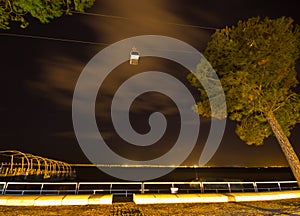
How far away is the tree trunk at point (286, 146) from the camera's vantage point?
888 centimetres

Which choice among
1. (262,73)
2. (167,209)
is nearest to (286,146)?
(262,73)

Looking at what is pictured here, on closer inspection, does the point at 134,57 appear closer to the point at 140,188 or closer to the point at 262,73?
the point at 262,73

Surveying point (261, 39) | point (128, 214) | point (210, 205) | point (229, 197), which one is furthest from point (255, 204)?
point (261, 39)

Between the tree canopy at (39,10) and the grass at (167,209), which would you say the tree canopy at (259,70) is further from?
the tree canopy at (39,10)

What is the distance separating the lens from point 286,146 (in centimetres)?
911

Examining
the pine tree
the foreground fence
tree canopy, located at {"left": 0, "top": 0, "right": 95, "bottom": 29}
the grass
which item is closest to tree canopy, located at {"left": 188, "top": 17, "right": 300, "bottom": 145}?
the pine tree

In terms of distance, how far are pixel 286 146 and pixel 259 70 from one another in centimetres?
392

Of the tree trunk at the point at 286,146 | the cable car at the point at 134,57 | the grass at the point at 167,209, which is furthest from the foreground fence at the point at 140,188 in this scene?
the cable car at the point at 134,57

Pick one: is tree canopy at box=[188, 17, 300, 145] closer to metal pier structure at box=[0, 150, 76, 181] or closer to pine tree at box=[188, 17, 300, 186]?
pine tree at box=[188, 17, 300, 186]

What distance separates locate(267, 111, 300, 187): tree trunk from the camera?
8.88m

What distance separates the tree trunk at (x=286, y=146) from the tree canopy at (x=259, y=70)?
0.35 metres

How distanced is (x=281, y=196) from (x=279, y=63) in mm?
6199

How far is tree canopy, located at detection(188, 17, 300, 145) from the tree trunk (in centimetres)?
35

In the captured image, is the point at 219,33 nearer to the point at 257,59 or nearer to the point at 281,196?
the point at 257,59
